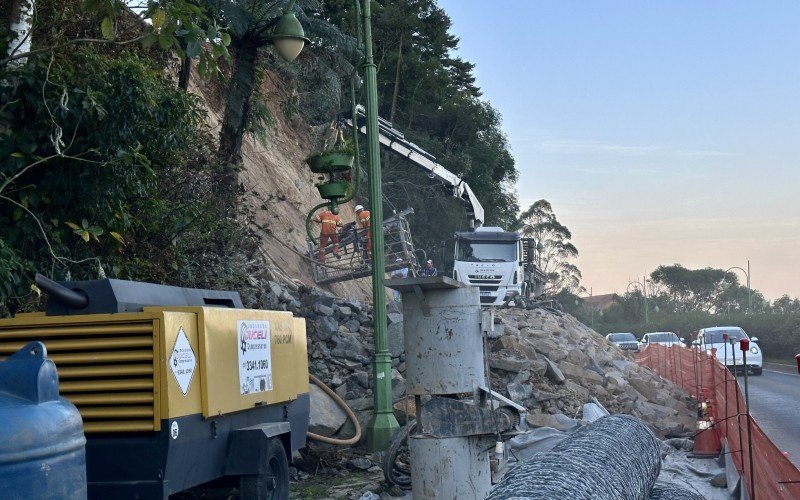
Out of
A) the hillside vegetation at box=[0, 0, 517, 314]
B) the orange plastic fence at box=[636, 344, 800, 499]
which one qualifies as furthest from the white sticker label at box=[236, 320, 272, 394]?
the orange plastic fence at box=[636, 344, 800, 499]

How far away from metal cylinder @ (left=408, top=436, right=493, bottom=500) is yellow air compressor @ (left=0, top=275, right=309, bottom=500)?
1.48 m

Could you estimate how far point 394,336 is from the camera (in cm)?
1677

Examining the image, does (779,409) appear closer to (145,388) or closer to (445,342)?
(445,342)

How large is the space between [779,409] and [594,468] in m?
18.6

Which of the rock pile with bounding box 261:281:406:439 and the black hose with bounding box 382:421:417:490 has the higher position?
the rock pile with bounding box 261:281:406:439

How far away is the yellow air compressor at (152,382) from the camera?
274 inches

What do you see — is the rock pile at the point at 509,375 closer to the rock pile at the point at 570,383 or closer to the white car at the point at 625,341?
the rock pile at the point at 570,383

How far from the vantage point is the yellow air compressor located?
695cm

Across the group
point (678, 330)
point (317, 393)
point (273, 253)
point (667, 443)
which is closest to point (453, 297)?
point (317, 393)

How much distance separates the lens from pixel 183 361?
7.25 m

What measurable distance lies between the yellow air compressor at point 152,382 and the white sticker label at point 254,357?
0.02 m

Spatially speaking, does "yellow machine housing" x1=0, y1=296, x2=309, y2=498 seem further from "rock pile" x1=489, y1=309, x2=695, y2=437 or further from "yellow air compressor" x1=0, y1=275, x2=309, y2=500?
"rock pile" x1=489, y1=309, x2=695, y2=437

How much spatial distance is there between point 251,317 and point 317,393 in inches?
188

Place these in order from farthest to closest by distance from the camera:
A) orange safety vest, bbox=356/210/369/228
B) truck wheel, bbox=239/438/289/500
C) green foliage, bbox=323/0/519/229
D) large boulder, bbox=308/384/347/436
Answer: green foliage, bbox=323/0/519/229 < orange safety vest, bbox=356/210/369/228 < large boulder, bbox=308/384/347/436 < truck wheel, bbox=239/438/289/500
